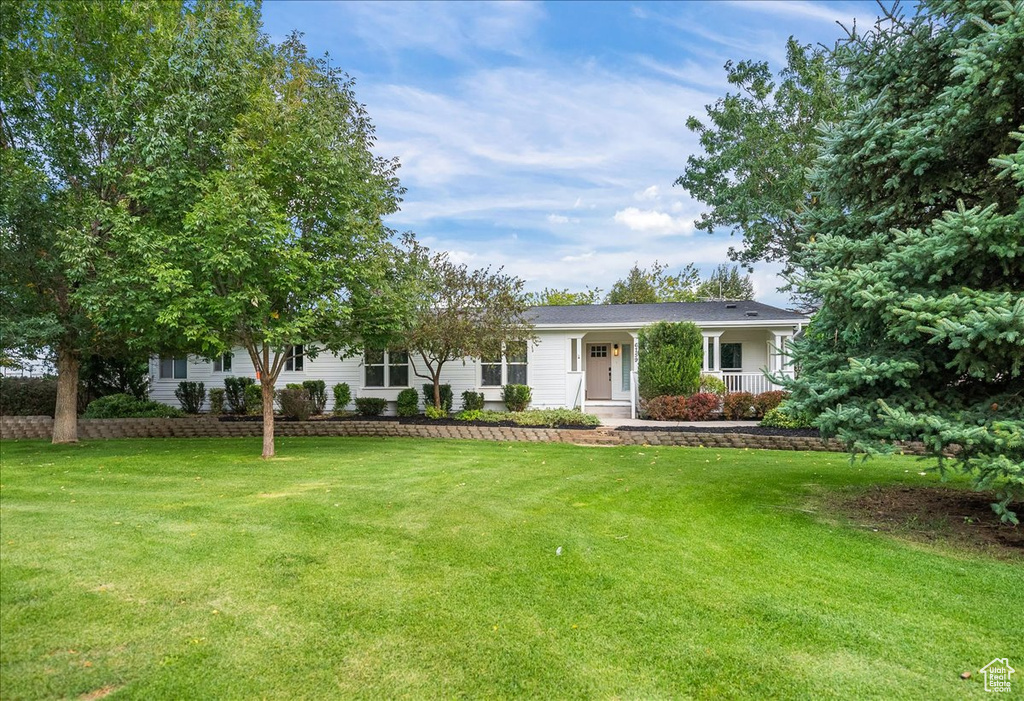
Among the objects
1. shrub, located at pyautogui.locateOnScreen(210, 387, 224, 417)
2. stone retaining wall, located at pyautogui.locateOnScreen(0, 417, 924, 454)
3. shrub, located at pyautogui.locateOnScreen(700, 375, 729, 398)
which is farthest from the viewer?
shrub, located at pyautogui.locateOnScreen(210, 387, 224, 417)

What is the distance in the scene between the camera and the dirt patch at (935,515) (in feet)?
16.1

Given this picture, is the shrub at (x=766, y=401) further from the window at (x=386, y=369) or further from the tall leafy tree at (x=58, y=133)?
the tall leafy tree at (x=58, y=133)

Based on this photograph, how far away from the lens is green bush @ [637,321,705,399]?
48.6 ft

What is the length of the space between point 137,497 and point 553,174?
1727 cm

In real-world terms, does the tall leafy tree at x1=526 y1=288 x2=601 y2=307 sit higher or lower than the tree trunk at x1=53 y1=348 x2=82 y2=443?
higher

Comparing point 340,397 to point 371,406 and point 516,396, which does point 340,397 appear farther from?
point 516,396

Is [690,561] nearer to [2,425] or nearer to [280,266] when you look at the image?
[280,266]

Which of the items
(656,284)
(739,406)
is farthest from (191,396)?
(656,284)

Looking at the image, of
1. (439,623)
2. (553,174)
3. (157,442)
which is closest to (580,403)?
(553,174)

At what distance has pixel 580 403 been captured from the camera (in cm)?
1662

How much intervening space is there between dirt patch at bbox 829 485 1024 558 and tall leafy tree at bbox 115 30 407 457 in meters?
7.75

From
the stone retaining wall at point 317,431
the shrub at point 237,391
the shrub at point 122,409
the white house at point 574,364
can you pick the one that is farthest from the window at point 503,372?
the shrub at point 122,409

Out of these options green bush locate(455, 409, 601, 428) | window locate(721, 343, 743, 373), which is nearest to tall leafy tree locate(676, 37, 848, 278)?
window locate(721, 343, 743, 373)

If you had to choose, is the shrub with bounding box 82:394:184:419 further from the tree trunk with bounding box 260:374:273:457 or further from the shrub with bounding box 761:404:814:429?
the shrub with bounding box 761:404:814:429
